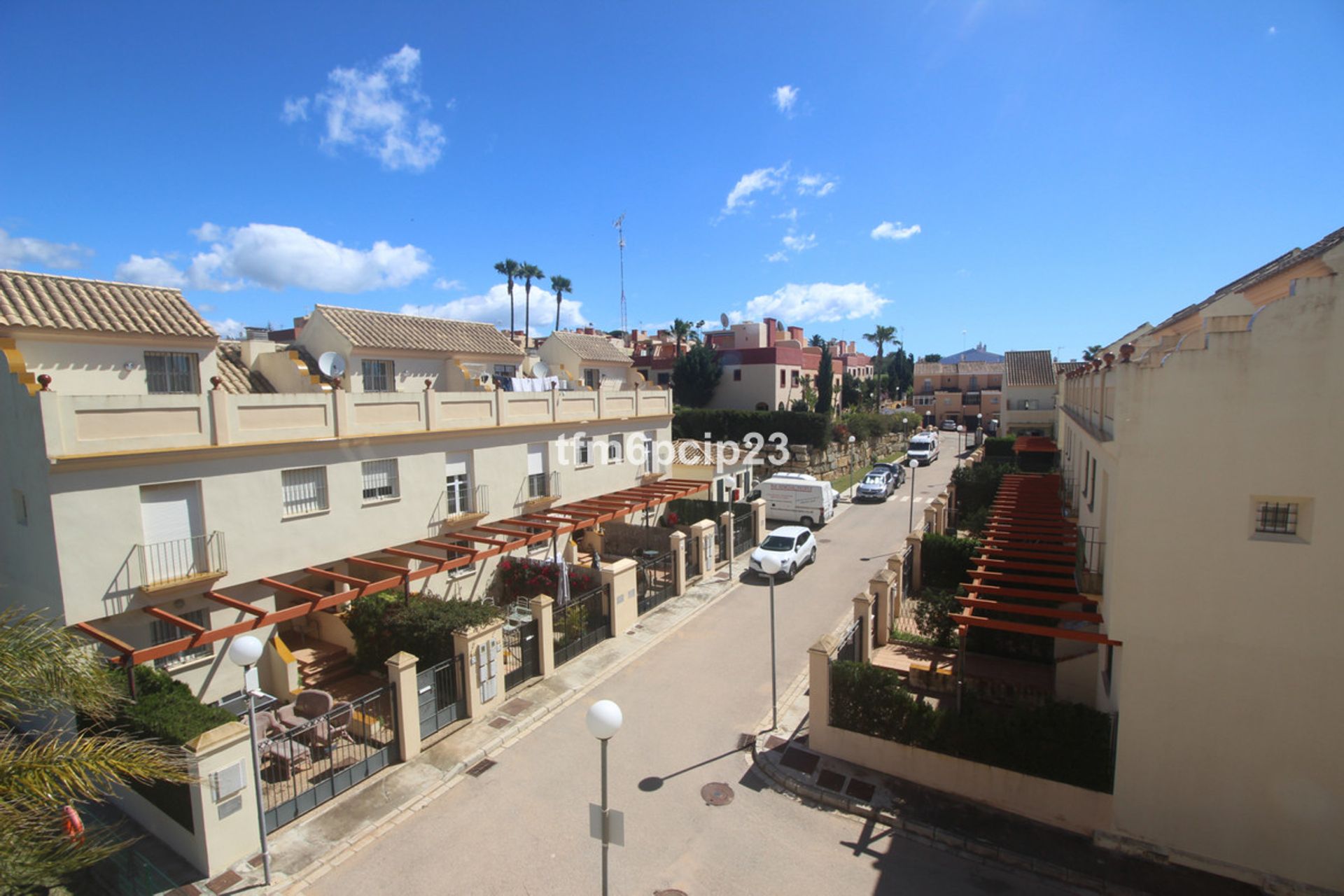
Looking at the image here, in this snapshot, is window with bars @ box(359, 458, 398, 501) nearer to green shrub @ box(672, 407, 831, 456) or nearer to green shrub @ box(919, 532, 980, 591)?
green shrub @ box(919, 532, 980, 591)

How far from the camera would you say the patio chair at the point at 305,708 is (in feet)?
40.0

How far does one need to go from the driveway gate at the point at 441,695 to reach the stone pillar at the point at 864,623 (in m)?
8.20

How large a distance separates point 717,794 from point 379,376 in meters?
18.2

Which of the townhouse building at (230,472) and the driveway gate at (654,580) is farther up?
the townhouse building at (230,472)

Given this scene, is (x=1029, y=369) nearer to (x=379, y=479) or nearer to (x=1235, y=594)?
(x=1235, y=594)

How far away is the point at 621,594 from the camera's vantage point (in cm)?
1780

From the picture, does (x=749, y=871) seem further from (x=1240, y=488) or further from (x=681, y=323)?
(x=681, y=323)

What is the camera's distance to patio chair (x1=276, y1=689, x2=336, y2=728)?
1218cm

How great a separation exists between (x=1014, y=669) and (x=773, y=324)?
45115 mm

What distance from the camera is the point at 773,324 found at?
57312 mm

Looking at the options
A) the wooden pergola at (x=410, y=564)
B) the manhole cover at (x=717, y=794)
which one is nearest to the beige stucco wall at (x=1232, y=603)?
the manhole cover at (x=717, y=794)

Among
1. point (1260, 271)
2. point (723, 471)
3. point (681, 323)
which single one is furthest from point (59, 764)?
point (681, 323)

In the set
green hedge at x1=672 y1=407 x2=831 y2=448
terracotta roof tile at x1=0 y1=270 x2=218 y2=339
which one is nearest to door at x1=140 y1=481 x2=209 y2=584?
terracotta roof tile at x1=0 y1=270 x2=218 y2=339

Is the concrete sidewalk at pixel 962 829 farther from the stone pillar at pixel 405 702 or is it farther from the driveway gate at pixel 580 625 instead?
the stone pillar at pixel 405 702
